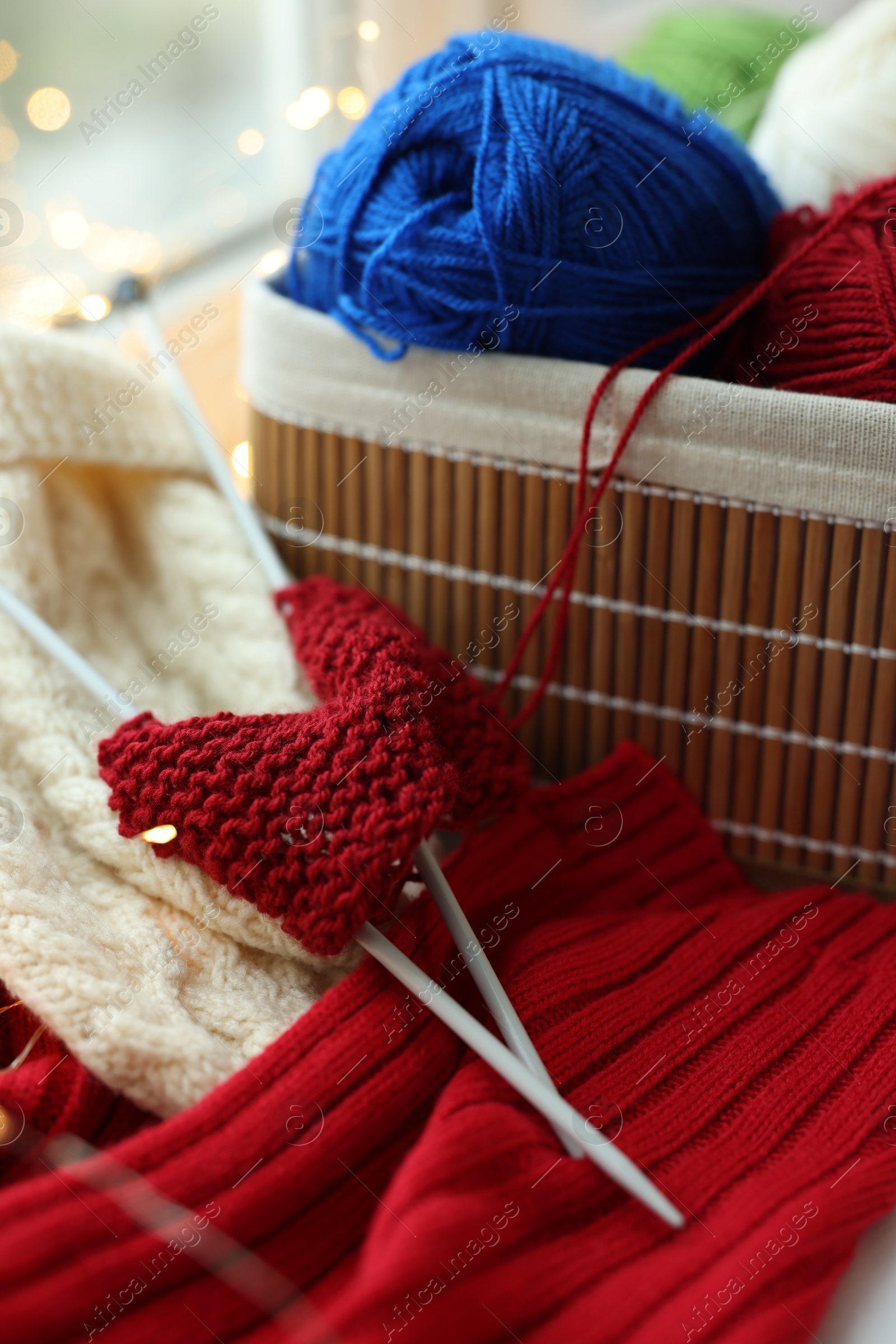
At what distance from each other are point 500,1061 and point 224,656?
13.8 inches

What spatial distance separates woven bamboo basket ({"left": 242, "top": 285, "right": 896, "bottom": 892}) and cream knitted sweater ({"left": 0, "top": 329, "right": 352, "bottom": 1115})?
0.34ft

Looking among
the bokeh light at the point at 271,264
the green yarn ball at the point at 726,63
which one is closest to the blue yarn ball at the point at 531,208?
the bokeh light at the point at 271,264

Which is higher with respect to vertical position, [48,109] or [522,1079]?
[48,109]

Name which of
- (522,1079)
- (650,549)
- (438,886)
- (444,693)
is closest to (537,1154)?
(522,1079)

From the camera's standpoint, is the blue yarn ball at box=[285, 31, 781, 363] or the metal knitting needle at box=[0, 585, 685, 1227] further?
the blue yarn ball at box=[285, 31, 781, 363]

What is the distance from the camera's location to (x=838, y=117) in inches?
32.5

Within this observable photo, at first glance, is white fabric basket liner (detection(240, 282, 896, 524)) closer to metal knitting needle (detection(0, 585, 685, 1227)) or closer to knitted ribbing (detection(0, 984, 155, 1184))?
metal knitting needle (detection(0, 585, 685, 1227))

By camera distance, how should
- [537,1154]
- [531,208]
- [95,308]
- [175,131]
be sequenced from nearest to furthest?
[537,1154]
[531,208]
[95,308]
[175,131]

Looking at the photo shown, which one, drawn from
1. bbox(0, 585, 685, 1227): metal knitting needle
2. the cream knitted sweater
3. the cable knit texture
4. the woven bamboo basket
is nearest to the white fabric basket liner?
the woven bamboo basket

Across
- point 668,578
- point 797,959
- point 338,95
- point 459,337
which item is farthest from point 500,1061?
point 338,95

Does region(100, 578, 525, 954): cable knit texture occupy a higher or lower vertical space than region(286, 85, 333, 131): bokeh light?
lower

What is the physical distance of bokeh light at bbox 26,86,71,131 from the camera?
105 centimetres

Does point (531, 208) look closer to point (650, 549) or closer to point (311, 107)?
point (650, 549)

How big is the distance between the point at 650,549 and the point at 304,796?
0.31 metres
